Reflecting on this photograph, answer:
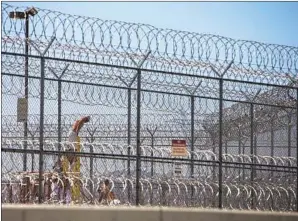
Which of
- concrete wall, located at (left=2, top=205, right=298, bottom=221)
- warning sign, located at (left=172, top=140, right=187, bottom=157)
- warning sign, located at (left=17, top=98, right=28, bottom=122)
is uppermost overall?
warning sign, located at (left=17, top=98, right=28, bottom=122)

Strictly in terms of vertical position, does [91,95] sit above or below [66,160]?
above

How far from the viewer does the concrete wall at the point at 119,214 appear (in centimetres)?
793

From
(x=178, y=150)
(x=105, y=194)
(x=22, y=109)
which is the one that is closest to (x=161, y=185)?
(x=178, y=150)

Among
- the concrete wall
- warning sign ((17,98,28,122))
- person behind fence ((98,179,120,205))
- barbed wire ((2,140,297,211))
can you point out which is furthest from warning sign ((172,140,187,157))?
warning sign ((17,98,28,122))

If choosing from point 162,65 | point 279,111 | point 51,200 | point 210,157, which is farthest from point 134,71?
point 279,111

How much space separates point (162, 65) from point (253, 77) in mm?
1725

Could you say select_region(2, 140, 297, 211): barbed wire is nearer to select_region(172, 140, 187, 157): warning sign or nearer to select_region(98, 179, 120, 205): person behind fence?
select_region(98, 179, 120, 205): person behind fence

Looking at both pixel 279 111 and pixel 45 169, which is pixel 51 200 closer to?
pixel 45 169

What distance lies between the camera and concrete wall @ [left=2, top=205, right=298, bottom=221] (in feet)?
26.0

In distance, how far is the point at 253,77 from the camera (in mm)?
11648

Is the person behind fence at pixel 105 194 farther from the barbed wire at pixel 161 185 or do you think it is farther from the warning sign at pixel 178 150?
the warning sign at pixel 178 150

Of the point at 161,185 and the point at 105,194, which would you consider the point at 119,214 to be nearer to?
the point at 105,194

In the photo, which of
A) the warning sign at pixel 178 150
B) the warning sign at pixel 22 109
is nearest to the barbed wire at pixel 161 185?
the warning sign at pixel 178 150

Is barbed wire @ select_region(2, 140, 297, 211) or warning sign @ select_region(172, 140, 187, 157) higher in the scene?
warning sign @ select_region(172, 140, 187, 157)
